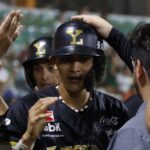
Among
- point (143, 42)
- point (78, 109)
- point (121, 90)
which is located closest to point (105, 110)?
point (78, 109)

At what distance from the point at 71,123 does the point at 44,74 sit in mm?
900

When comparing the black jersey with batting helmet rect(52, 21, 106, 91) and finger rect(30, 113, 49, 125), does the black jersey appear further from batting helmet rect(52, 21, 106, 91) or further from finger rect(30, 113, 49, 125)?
finger rect(30, 113, 49, 125)

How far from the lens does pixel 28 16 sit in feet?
34.7

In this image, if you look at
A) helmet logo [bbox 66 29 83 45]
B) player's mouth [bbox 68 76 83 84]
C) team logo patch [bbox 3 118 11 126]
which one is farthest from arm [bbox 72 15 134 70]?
team logo patch [bbox 3 118 11 126]

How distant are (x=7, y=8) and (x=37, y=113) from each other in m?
8.07

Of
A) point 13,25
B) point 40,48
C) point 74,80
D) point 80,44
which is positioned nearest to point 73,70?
point 74,80

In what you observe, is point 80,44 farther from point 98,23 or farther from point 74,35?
point 98,23

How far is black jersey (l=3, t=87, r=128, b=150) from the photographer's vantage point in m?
3.13

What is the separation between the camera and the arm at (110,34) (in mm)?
3424

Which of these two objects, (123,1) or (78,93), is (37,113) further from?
(123,1)

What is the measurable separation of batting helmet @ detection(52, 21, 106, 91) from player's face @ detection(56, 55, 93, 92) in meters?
0.03

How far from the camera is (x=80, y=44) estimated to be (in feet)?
10.7

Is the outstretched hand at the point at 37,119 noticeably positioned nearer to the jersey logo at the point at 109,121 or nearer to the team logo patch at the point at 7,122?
the team logo patch at the point at 7,122

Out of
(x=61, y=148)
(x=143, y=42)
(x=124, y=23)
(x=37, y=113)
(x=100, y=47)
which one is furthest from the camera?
(x=124, y=23)
